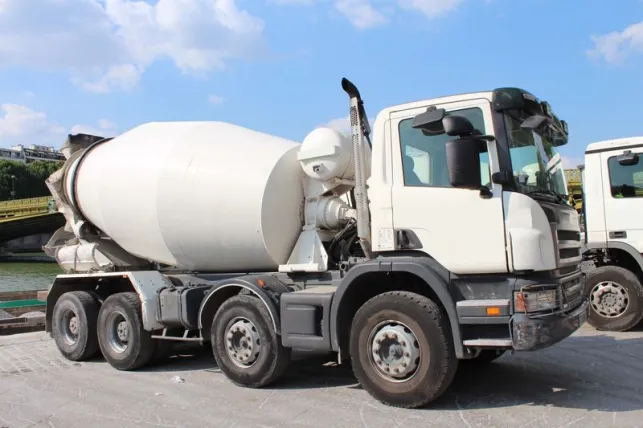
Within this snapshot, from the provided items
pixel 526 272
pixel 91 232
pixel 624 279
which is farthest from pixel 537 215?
pixel 91 232

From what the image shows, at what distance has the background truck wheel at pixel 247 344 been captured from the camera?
6.22 meters

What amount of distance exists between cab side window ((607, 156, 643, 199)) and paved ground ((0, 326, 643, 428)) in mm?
2380

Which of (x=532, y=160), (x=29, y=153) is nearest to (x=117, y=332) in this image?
(x=532, y=160)

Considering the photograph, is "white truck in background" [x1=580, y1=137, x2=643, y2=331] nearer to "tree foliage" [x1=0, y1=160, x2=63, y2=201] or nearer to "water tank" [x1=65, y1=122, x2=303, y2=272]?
"water tank" [x1=65, y1=122, x2=303, y2=272]

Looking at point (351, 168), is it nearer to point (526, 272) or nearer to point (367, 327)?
point (367, 327)

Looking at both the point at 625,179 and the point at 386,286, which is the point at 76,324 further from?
the point at 625,179

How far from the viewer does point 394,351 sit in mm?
5273

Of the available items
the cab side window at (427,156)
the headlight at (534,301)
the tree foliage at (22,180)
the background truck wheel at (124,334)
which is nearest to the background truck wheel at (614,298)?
the headlight at (534,301)

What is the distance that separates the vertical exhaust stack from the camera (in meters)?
5.82

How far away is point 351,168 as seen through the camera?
670 cm

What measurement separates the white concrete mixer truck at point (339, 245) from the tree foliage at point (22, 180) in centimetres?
7891

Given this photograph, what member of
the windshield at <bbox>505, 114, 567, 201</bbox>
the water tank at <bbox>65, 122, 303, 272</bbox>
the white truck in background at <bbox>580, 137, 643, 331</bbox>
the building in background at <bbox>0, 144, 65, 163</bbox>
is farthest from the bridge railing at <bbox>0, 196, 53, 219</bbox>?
the building in background at <bbox>0, 144, 65, 163</bbox>

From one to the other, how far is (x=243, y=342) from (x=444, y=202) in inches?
110

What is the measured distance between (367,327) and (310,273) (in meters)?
1.38
